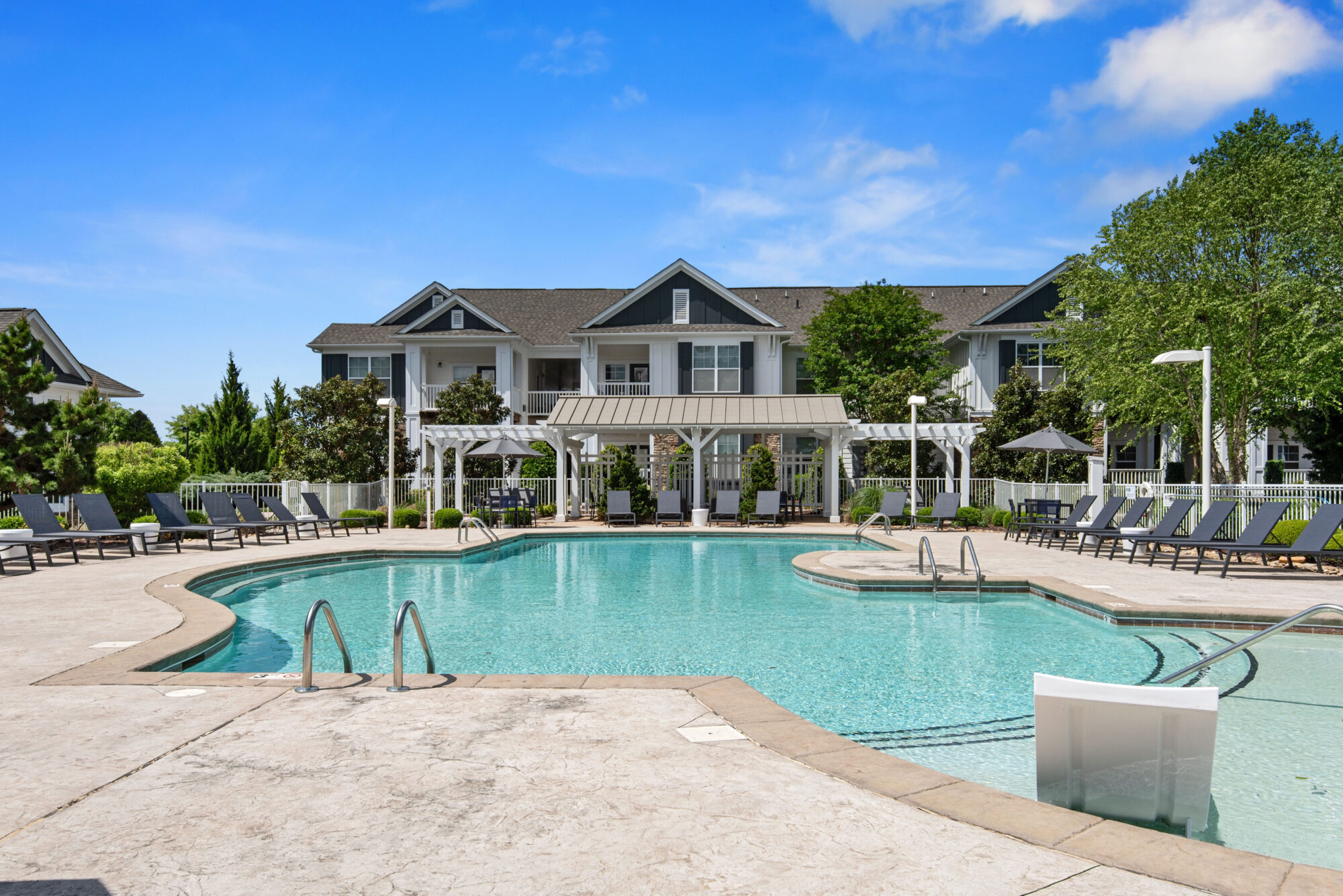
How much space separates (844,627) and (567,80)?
12015 mm

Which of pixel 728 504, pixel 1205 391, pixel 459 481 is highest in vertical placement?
pixel 1205 391

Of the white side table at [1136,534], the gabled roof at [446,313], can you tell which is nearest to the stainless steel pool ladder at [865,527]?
the white side table at [1136,534]

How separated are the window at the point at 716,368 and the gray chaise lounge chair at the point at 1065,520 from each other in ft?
48.6

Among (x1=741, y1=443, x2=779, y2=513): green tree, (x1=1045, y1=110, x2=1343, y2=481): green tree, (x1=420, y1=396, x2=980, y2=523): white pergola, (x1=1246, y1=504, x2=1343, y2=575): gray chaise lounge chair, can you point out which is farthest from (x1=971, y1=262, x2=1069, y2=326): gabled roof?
(x1=1246, y1=504, x2=1343, y2=575): gray chaise lounge chair

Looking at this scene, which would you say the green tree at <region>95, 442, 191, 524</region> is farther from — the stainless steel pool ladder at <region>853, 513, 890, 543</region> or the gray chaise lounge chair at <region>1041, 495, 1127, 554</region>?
the gray chaise lounge chair at <region>1041, 495, 1127, 554</region>

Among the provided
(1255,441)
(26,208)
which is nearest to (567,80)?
(26,208)

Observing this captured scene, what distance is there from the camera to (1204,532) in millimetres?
12859

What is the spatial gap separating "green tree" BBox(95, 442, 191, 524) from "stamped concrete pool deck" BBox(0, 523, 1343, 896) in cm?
1392

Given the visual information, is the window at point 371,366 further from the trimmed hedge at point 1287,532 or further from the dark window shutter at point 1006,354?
the trimmed hedge at point 1287,532

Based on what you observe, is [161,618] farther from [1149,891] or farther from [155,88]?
[155,88]

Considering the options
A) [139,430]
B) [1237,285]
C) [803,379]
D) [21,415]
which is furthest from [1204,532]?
[139,430]

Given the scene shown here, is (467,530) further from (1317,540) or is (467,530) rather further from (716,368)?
(1317,540)

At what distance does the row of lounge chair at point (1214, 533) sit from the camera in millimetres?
11500

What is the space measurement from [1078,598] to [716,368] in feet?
73.4
